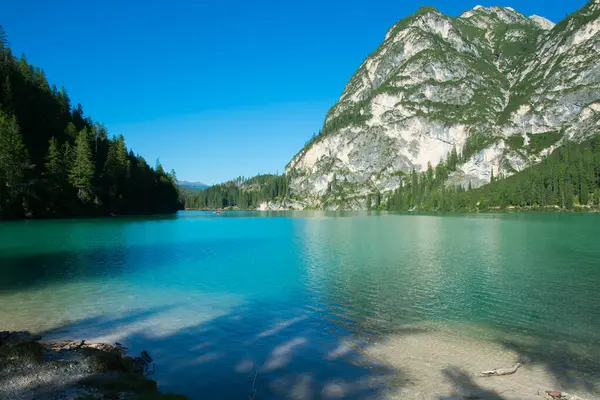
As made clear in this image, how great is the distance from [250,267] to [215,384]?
23.5 metres

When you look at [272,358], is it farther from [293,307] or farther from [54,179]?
[54,179]

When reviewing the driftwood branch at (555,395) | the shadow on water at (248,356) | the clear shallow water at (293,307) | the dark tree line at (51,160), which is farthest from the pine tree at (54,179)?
the driftwood branch at (555,395)

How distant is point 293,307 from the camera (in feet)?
68.3

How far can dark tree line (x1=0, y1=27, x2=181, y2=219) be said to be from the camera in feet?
283

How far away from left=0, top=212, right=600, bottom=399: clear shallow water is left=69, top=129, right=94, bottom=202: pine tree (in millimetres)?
69192

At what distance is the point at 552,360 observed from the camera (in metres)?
13.2

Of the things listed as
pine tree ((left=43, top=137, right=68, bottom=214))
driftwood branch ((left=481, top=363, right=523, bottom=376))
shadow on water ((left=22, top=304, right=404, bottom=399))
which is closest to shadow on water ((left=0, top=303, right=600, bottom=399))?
shadow on water ((left=22, top=304, right=404, bottom=399))

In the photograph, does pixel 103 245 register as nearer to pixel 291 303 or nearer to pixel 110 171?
pixel 291 303

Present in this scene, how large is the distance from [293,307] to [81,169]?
103576mm

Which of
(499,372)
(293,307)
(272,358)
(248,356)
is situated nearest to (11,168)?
(293,307)

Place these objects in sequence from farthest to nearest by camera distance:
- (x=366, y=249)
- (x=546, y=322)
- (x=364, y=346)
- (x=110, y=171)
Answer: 1. (x=110, y=171)
2. (x=366, y=249)
3. (x=546, y=322)
4. (x=364, y=346)

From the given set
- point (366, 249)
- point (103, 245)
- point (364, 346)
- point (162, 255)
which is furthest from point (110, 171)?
point (364, 346)

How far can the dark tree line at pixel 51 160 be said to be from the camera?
283 feet

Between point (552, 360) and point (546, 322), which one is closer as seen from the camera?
point (552, 360)
